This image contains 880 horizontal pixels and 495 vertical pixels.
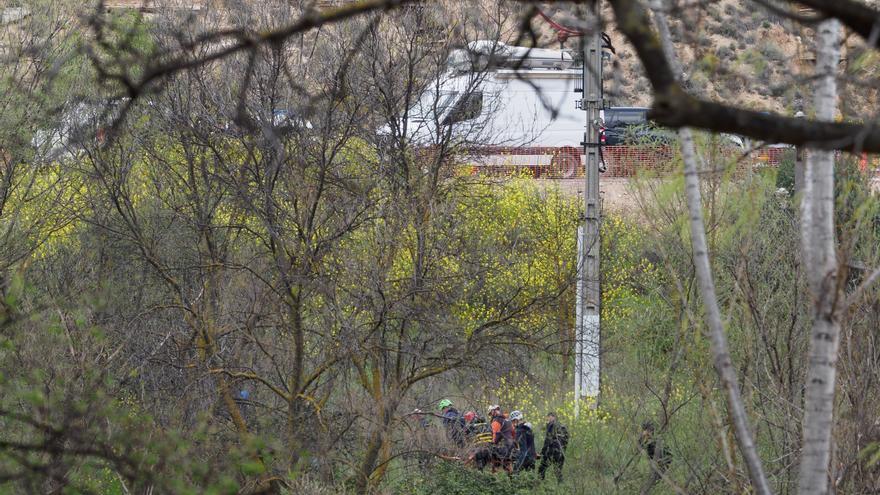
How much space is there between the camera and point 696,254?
171 inches

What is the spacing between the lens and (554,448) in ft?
50.3

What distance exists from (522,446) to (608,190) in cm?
1661

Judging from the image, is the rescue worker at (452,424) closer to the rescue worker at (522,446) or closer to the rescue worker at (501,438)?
the rescue worker at (501,438)

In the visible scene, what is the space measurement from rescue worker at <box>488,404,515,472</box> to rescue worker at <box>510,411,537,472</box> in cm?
10

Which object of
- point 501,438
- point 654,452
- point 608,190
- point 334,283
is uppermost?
point 608,190

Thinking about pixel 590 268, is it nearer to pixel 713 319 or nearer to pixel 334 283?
pixel 334 283

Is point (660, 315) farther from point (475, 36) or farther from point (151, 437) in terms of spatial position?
point (151, 437)

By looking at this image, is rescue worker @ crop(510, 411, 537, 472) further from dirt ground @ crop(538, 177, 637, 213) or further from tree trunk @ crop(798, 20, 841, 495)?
dirt ground @ crop(538, 177, 637, 213)

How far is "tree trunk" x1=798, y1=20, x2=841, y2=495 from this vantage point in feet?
13.0

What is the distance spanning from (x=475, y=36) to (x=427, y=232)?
11.8 ft

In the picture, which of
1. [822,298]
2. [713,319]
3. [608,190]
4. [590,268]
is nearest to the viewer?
[822,298]

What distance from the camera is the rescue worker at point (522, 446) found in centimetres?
1523

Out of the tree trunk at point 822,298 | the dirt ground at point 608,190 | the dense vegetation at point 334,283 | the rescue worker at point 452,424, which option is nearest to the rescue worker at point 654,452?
the dense vegetation at point 334,283

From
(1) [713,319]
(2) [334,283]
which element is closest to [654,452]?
(2) [334,283]
